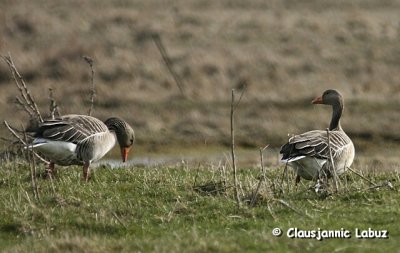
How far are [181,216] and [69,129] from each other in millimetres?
3326

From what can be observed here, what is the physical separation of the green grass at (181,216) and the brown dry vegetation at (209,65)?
10.9m

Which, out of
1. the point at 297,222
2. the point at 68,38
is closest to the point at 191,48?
the point at 68,38

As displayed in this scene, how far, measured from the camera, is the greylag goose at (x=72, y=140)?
504 inches

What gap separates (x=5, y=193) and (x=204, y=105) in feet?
46.2

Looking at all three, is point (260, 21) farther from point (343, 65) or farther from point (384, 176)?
point (384, 176)

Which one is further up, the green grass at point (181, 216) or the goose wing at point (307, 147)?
the goose wing at point (307, 147)

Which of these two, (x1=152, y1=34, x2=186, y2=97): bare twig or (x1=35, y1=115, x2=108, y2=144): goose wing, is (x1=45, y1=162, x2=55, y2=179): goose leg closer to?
(x1=35, y1=115, x2=108, y2=144): goose wing

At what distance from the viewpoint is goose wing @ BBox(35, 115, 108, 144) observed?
42.3 ft

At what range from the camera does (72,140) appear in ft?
42.7

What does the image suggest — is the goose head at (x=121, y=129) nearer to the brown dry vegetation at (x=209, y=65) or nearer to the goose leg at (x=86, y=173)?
the goose leg at (x=86, y=173)

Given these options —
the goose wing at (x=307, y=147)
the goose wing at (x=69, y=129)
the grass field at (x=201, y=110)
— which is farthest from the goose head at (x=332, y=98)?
the goose wing at (x=69, y=129)

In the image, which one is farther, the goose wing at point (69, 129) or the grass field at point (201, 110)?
the goose wing at point (69, 129)

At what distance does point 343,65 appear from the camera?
30.5 meters

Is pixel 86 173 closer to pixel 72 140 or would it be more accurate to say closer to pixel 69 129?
pixel 72 140
